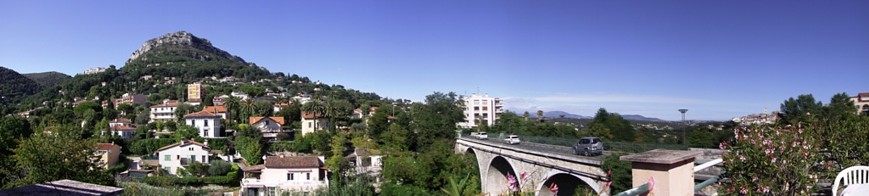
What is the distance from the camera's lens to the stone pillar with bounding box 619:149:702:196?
236cm

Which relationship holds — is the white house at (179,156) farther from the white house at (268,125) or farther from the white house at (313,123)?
the white house at (313,123)

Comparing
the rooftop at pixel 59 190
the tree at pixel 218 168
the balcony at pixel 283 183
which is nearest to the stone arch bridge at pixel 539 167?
the rooftop at pixel 59 190

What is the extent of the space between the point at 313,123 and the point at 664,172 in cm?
5121

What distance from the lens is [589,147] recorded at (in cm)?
1608

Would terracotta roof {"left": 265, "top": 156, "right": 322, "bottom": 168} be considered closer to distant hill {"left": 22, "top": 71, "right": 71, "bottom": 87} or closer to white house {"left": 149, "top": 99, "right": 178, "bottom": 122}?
white house {"left": 149, "top": 99, "right": 178, "bottom": 122}

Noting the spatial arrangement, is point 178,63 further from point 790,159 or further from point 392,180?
point 790,159

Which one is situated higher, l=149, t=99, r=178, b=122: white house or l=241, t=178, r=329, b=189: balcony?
l=149, t=99, r=178, b=122: white house

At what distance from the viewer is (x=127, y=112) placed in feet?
214

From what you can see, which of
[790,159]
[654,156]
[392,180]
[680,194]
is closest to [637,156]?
[654,156]

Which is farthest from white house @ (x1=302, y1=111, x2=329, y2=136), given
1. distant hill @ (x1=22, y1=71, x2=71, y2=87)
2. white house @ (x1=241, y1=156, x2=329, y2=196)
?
distant hill @ (x1=22, y1=71, x2=71, y2=87)

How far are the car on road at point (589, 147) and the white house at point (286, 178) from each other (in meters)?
17.4

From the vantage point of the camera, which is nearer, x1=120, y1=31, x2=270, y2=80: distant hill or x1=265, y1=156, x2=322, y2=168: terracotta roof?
x1=265, y1=156, x2=322, y2=168: terracotta roof

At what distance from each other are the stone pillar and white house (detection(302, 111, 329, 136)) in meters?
50.4

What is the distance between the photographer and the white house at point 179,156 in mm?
36844
